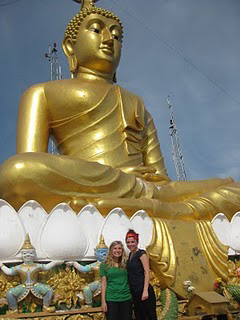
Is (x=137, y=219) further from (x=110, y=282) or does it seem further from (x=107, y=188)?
A: (x=110, y=282)

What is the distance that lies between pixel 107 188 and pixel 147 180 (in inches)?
33.2

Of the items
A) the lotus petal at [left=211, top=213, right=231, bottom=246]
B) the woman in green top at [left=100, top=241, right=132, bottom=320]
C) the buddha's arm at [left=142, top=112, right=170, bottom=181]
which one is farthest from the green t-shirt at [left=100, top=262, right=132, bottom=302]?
the buddha's arm at [left=142, top=112, right=170, bottom=181]

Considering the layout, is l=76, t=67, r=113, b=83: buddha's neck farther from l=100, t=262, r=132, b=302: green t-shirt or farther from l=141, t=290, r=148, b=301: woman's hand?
l=141, t=290, r=148, b=301: woman's hand

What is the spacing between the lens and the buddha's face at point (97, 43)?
5.71 meters

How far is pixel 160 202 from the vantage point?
422 cm

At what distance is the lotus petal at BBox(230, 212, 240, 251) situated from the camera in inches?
158

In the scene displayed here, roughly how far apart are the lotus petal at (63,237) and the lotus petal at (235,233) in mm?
1513

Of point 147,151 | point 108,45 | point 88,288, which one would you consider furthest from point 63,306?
point 108,45

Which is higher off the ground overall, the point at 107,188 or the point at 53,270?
the point at 107,188

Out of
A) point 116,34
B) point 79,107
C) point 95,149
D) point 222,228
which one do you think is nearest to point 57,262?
point 222,228

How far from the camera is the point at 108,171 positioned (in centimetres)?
420

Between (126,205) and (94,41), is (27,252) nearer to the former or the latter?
(126,205)

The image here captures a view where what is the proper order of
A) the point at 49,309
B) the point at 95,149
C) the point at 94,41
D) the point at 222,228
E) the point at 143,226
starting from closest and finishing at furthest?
the point at 49,309 → the point at 143,226 → the point at 222,228 → the point at 95,149 → the point at 94,41

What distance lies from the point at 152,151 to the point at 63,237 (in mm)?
2872
